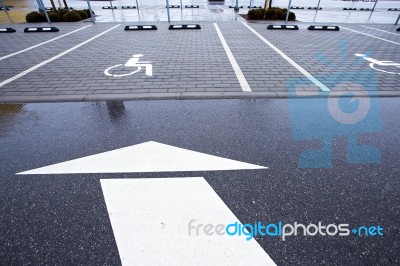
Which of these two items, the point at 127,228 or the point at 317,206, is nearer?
the point at 127,228

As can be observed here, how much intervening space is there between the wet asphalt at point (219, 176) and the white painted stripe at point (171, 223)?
0.09 meters

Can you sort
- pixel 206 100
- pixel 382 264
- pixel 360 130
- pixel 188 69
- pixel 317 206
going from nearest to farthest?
pixel 382 264 → pixel 317 206 → pixel 360 130 → pixel 206 100 → pixel 188 69

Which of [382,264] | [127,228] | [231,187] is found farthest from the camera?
[231,187]

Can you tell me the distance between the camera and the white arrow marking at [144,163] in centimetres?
255

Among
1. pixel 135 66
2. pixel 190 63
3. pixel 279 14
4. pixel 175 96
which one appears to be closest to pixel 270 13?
pixel 279 14

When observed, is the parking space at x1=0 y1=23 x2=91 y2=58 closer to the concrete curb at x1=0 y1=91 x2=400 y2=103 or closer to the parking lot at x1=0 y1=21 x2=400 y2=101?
the parking lot at x1=0 y1=21 x2=400 y2=101

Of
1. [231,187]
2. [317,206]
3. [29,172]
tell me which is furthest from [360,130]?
[29,172]

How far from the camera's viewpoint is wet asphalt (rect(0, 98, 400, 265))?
1800mm

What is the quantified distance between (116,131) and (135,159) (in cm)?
80

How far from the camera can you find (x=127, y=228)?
6.40 feet

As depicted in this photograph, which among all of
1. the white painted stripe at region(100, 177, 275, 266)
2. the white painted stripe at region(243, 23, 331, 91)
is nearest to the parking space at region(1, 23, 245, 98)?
the white painted stripe at region(243, 23, 331, 91)

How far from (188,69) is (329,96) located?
333cm

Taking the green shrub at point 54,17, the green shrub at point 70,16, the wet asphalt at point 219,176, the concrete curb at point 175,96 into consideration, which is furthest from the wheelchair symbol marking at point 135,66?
the green shrub at point 54,17

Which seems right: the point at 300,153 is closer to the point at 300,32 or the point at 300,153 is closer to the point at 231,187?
the point at 231,187
